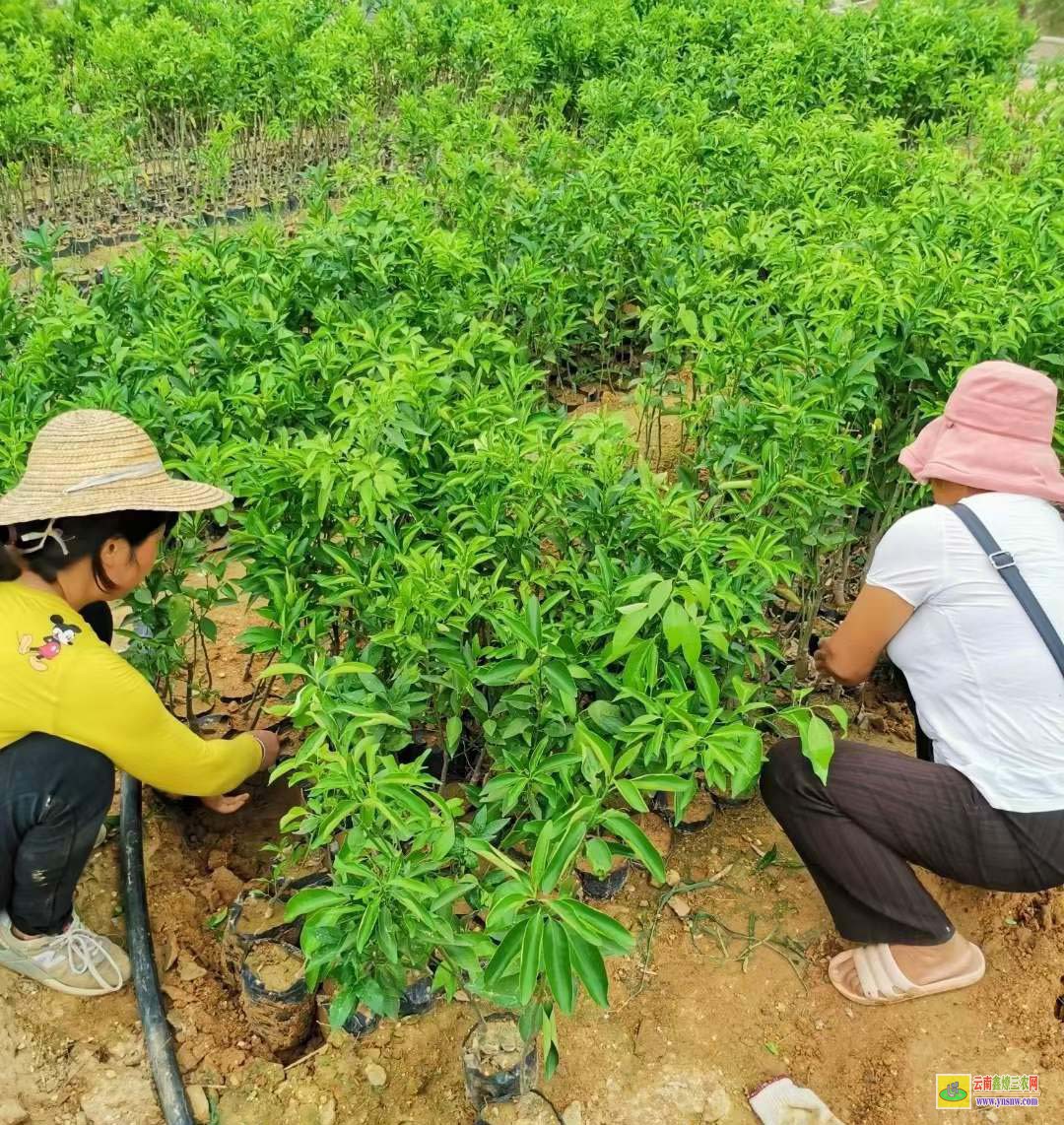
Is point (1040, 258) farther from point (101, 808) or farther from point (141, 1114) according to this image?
point (141, 1114)

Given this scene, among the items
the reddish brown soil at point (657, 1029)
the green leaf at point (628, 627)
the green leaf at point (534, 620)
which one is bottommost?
the reddish brown soil at point (657, 1029)

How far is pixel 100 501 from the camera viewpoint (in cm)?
221

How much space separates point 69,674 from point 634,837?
1318 mm

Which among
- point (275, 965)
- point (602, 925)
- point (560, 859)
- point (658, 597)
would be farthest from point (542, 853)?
point (275, 965)

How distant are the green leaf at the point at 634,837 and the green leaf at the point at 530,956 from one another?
0.23 m

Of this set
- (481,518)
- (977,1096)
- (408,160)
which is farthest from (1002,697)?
(408,160)

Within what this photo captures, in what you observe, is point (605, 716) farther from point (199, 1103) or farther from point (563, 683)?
point (199, 1103)

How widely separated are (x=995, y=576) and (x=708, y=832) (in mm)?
1162

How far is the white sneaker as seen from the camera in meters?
2.46

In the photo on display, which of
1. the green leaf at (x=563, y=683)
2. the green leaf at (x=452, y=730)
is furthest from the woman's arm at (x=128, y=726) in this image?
the green leaf at (x=563, y=683)

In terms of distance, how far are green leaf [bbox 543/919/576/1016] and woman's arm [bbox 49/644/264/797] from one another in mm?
1158

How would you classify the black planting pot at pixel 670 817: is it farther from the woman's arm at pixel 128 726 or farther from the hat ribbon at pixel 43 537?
the hat ribbon at pixel 43 537

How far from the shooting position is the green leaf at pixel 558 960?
1.60 metres

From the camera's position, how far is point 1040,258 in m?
3.67
